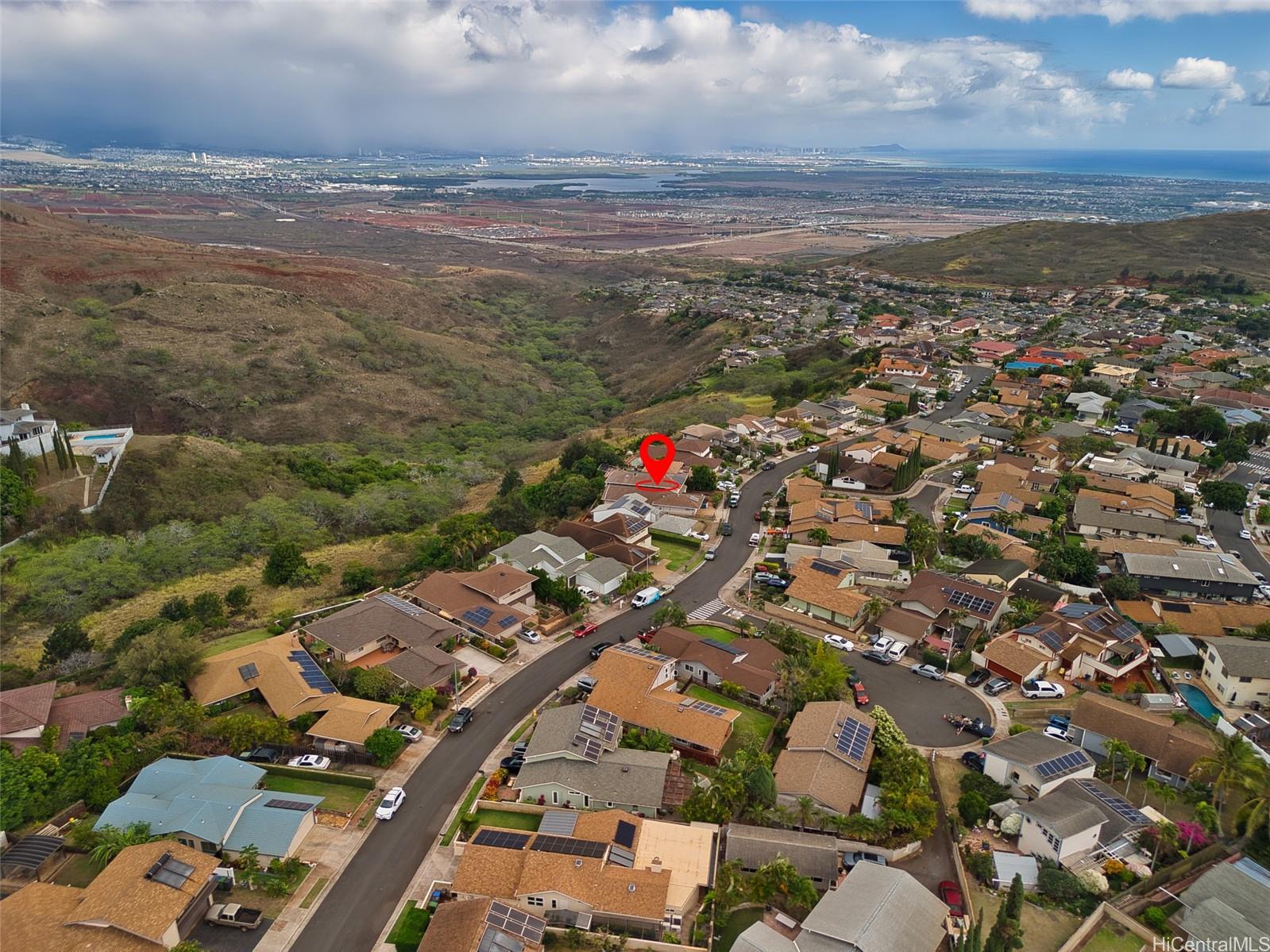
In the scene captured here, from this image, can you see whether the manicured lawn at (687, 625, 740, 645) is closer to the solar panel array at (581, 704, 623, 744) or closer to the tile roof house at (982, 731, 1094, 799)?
the solar panel array at (581, 704, 623, 744)

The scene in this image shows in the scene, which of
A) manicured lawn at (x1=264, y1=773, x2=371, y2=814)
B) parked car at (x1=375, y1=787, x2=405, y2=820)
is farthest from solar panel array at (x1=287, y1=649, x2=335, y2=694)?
parked car at (x1=375, y1=787, x2=405, y2=820)

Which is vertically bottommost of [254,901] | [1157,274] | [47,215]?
[254,901]

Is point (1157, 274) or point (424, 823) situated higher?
point (1157, 274)

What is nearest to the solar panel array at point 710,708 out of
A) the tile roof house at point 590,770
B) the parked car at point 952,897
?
the tile roof house at point 590,770

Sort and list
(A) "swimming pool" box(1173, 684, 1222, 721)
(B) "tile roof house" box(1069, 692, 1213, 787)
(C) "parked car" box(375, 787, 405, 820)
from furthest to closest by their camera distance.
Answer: (A) "swimming pool" box(1173, 684, 1222, 721)
(B) "tile roof house" box(1069, 692, 1213, 787)
(C) "parked car" box(375, 787, 405, 820)

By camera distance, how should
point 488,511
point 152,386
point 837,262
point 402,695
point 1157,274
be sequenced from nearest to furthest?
point 402,695 → point 488,511 → point 152,386 → point 1157,274 → point 837,262

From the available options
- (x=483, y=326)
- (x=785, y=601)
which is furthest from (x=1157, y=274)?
(x=785, y=601)

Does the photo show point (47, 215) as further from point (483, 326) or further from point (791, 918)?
point (791, 918)

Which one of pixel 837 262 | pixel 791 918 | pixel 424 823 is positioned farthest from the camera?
pixel 837 262
